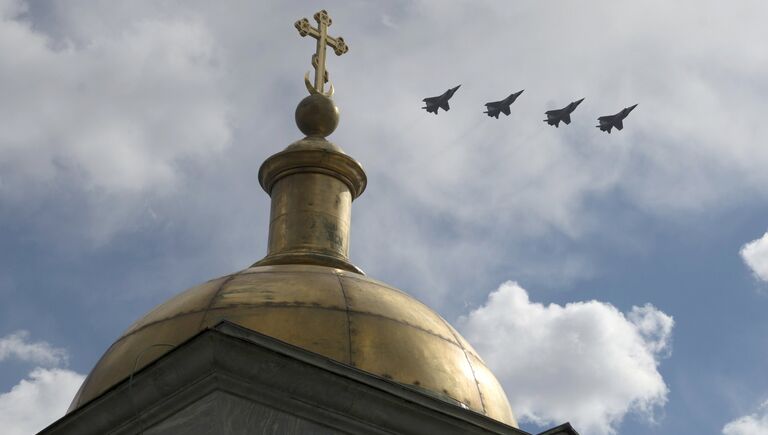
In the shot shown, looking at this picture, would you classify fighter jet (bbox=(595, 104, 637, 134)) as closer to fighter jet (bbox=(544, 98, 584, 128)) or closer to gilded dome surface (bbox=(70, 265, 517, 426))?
fighter jet (bbox=(544, 98, 584, 128))

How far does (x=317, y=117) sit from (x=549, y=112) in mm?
8924

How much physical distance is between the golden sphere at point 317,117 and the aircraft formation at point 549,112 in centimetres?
640

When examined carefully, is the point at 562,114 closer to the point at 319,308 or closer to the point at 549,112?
the point at 549,112

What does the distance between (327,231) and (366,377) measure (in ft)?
18.9

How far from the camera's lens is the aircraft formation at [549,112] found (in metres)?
23.8

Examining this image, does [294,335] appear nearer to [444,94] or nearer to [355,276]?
[355,276]

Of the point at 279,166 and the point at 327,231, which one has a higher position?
the point at 279,166

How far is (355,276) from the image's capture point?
43.9 ft

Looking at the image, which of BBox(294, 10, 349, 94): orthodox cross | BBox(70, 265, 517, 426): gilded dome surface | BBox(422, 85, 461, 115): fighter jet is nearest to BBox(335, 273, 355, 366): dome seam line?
BBox(70, 265, 517, 426): gilded dome surface

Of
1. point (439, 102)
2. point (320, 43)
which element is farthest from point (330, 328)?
point (439, 102)

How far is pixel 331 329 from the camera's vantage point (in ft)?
39.3

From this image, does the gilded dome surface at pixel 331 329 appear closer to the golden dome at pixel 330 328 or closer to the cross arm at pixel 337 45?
the golden dome at pixel 330 328

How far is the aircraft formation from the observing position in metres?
23.8

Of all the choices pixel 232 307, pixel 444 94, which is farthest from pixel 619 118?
pixel 232 307
